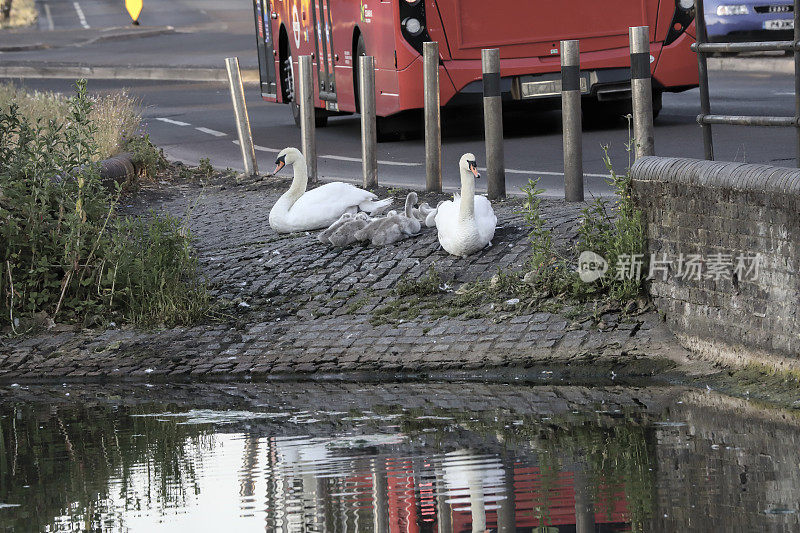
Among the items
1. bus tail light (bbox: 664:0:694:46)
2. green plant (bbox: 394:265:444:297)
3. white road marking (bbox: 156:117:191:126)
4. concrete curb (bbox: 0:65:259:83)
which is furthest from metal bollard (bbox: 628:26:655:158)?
concrete curb (bbox: 0:65:259:83)

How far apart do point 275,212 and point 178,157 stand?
7074 millimetres

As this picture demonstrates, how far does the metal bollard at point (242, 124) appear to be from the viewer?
1578 cm

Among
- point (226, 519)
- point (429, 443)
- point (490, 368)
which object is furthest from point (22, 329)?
point (226, 519)

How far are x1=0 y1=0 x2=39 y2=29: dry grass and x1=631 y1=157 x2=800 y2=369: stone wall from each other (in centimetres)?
5053

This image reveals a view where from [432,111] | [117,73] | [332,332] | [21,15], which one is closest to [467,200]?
[332,332]

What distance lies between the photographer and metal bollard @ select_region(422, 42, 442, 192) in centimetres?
1245

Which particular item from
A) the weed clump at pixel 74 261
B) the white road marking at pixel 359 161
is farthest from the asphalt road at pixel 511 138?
the weed clump at pixel 74 261

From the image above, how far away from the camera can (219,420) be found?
25.4 ft

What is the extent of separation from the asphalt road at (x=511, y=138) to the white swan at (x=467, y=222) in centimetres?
269

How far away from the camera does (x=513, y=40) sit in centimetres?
1673

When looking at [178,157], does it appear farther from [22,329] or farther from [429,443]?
[429,443]

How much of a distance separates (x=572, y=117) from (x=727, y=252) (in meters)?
3.22

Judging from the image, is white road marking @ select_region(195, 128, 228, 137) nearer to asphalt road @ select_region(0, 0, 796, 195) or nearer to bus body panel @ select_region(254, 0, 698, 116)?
asphalt road @ select_region(0, 0, 796, 195)

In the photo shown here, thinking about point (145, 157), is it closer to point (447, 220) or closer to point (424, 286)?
point (447, 220)
